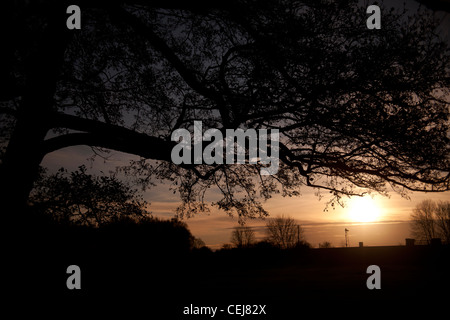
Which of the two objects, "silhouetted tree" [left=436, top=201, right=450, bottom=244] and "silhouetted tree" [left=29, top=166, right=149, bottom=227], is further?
"silhouetted tree" [left=436, top=201, right=450, bottom=244]

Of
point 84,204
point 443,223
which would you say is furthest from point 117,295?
point 443,223

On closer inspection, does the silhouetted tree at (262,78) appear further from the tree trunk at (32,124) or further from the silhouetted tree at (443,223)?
the silhouetted tree at (443,223)

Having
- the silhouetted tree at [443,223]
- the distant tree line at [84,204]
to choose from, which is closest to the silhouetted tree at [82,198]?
the distant tree line at [84,204]

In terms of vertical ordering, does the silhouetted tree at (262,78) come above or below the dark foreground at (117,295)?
above

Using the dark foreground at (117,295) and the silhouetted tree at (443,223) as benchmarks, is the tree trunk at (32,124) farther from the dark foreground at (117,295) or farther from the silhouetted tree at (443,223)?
the silhouetted tree at (443,223)

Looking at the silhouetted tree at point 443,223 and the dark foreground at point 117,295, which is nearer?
the dark foreground at point 117,295

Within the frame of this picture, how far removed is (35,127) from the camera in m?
6.43

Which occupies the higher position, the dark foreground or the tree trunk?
the tree trunk

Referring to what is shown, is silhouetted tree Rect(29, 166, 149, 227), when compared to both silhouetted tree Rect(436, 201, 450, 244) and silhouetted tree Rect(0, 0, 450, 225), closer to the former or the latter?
silhouetted tree Rect(0, 0, 450, 225)

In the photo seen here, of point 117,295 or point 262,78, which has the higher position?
point 262,78

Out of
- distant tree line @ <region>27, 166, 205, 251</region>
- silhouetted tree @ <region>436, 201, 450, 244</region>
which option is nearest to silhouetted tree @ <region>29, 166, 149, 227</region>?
distant tree line @ <region>27, 166, 205, 251</region>

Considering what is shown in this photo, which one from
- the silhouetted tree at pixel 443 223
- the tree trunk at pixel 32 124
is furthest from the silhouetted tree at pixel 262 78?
the silhouetted tree at pixel 443 223

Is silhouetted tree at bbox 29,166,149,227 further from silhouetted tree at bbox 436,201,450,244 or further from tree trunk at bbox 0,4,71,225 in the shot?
silhouetted tree at bbox 436,201,450,244

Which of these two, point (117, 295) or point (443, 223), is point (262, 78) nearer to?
point (117, 295)
